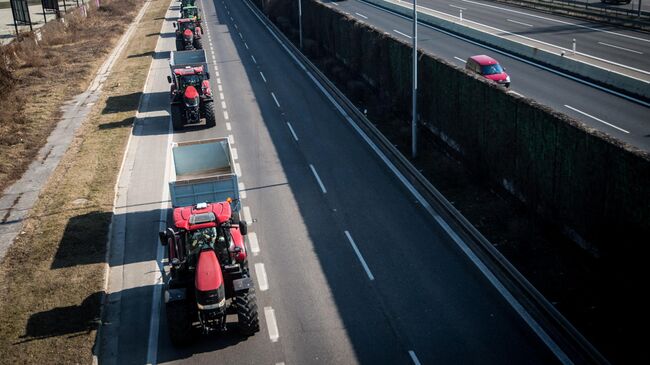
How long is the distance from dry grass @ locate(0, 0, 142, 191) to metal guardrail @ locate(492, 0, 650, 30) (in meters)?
41.0

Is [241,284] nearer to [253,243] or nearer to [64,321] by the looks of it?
[64,321]

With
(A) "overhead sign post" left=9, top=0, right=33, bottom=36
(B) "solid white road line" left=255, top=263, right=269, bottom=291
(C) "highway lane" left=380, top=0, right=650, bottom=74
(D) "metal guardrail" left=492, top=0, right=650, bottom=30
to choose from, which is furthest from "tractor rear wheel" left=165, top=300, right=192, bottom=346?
(A) "overhead sign post" left=9, top=0, right=33, bottom=36

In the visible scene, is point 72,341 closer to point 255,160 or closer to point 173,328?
point 173,328

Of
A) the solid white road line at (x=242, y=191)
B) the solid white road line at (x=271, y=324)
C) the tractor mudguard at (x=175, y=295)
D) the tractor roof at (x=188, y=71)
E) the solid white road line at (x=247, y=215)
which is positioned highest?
the tractor roof at (x=188, y=71)

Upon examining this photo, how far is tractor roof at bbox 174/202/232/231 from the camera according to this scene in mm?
16734

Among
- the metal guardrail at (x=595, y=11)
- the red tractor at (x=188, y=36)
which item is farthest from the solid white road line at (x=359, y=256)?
the metal guardrail at (x=595, y=11)

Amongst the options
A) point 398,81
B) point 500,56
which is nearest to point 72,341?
point 398,81

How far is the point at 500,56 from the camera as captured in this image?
46594 mm

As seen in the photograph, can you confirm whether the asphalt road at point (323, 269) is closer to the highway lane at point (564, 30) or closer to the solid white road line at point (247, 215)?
the solid white road line at point (247, 215)

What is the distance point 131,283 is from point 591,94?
26.6 metres

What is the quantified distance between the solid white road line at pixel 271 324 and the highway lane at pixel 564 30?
3024 cm

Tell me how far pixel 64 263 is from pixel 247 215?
21.2ft

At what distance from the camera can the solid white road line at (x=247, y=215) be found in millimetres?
23922

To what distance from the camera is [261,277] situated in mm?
19984
